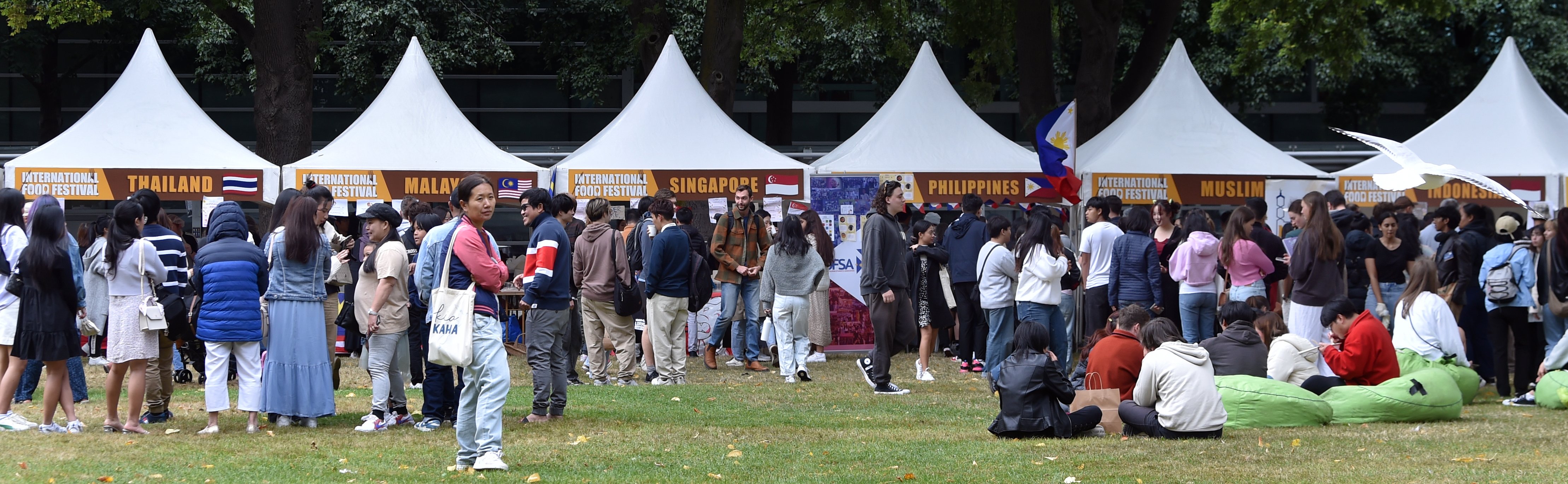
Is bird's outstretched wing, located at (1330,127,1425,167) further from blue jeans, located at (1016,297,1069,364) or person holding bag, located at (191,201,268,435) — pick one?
person holding bag, located at (191,201,268,435)

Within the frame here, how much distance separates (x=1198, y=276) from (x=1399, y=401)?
252 cm

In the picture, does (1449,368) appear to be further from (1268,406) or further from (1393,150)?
(1393,150)

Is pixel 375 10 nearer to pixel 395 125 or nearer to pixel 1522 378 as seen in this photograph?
pixel 395 125

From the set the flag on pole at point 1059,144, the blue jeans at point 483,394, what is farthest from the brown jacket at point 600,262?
the flag on pole at point 1059,144

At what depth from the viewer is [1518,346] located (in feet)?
37.4

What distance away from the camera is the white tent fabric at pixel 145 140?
1359 centimetres

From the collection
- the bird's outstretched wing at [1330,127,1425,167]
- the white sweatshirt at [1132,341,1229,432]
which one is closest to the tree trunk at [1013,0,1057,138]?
the white sweatshirt at [1132,341,1229,432]

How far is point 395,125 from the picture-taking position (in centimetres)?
1454

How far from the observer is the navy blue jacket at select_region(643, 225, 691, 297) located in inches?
436

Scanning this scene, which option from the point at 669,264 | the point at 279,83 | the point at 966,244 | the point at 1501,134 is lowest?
the point at 669,264

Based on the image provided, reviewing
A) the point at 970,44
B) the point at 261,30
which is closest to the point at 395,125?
the point at 261,30

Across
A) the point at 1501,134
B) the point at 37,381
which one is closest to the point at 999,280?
the point at 37,381

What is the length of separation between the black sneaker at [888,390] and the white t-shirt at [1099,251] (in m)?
2.14

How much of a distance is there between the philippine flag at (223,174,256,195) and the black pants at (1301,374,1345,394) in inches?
395
